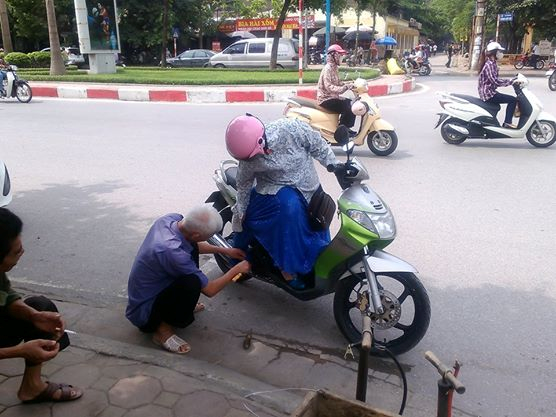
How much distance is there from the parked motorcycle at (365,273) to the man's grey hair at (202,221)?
67 centimetres

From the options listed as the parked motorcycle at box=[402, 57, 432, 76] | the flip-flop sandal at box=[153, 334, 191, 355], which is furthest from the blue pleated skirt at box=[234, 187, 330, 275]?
the parked motorcycle at box=[402, 57, 432, 76]

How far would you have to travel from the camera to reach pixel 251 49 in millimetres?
25219

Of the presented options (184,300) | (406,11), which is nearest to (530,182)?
(184,300)

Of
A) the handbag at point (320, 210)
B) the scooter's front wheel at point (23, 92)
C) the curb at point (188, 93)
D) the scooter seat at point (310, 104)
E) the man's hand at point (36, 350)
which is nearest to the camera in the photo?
→ the man's hand at point (36, 350)

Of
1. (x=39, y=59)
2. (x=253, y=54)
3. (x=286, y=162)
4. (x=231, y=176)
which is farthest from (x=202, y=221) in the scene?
(x=39, y=59)

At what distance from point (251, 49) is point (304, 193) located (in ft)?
76.8

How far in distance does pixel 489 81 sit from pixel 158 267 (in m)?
6.44

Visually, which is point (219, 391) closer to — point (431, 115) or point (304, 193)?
point (304, 193)

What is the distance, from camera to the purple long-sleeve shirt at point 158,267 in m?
2.76

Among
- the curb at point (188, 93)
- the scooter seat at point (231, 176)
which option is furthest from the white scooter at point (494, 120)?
the curb at point (188, 93)

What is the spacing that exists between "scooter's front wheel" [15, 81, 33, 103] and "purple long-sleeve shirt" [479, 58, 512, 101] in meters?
10.7

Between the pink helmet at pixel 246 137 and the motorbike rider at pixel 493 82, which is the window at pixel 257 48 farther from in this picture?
the pink helmet at pixel 246 137

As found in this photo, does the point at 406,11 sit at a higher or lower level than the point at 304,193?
higher

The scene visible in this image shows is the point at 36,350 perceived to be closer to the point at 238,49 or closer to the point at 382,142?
the point at 382,142
